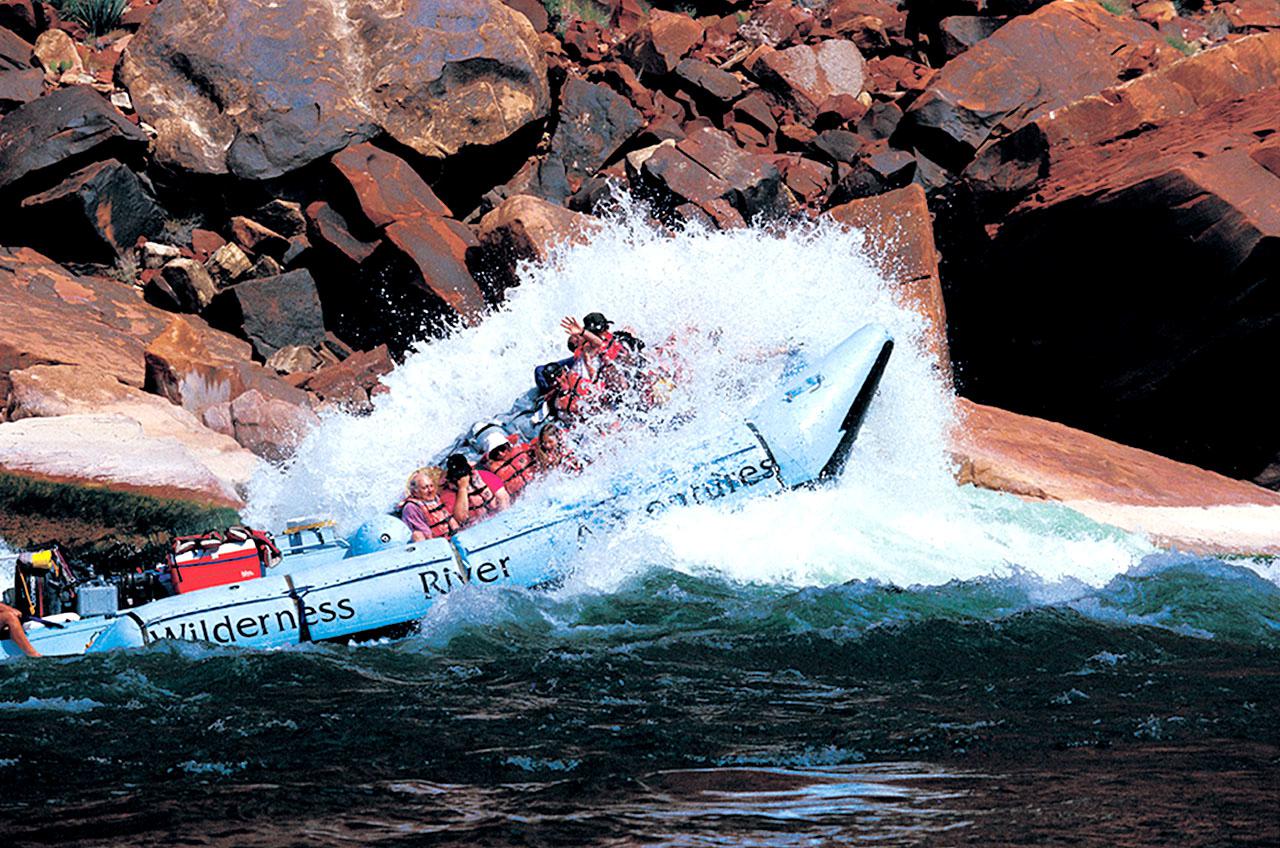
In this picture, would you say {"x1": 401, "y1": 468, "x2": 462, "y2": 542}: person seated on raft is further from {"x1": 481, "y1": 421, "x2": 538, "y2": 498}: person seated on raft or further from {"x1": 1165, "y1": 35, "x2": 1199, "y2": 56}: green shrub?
{"x1": 1165, "y1": 35, "x2": 1199, "y2": 56}: green shrub

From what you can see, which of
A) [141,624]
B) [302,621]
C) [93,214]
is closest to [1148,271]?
[302,621]

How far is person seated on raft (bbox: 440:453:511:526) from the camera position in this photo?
26.1 feet

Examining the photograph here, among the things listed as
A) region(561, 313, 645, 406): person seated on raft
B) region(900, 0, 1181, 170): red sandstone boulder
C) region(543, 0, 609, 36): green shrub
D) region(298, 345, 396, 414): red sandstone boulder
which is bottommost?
region(561, 313, 645, 406): person seated on raft

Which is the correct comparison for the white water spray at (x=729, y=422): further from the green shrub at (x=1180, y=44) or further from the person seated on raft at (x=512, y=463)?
the green shrub at (x=1180, y=44)

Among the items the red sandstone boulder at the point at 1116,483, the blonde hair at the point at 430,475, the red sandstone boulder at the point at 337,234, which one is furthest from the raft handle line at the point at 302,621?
the red sandstone boulder at the point at 337,234

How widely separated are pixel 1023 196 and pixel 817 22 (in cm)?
846

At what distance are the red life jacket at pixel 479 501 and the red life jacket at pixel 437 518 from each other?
113 millimetres

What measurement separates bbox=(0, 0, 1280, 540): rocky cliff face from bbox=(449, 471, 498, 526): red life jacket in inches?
98.2

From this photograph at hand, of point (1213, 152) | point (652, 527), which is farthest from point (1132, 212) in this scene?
point (652, 527)

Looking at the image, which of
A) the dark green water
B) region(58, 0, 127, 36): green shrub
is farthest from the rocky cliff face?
the dark green water

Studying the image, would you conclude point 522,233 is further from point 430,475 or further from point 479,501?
point 479,501

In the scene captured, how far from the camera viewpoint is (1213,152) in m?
10.5

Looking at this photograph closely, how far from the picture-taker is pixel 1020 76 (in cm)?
1593

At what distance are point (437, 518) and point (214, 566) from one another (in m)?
1.40
